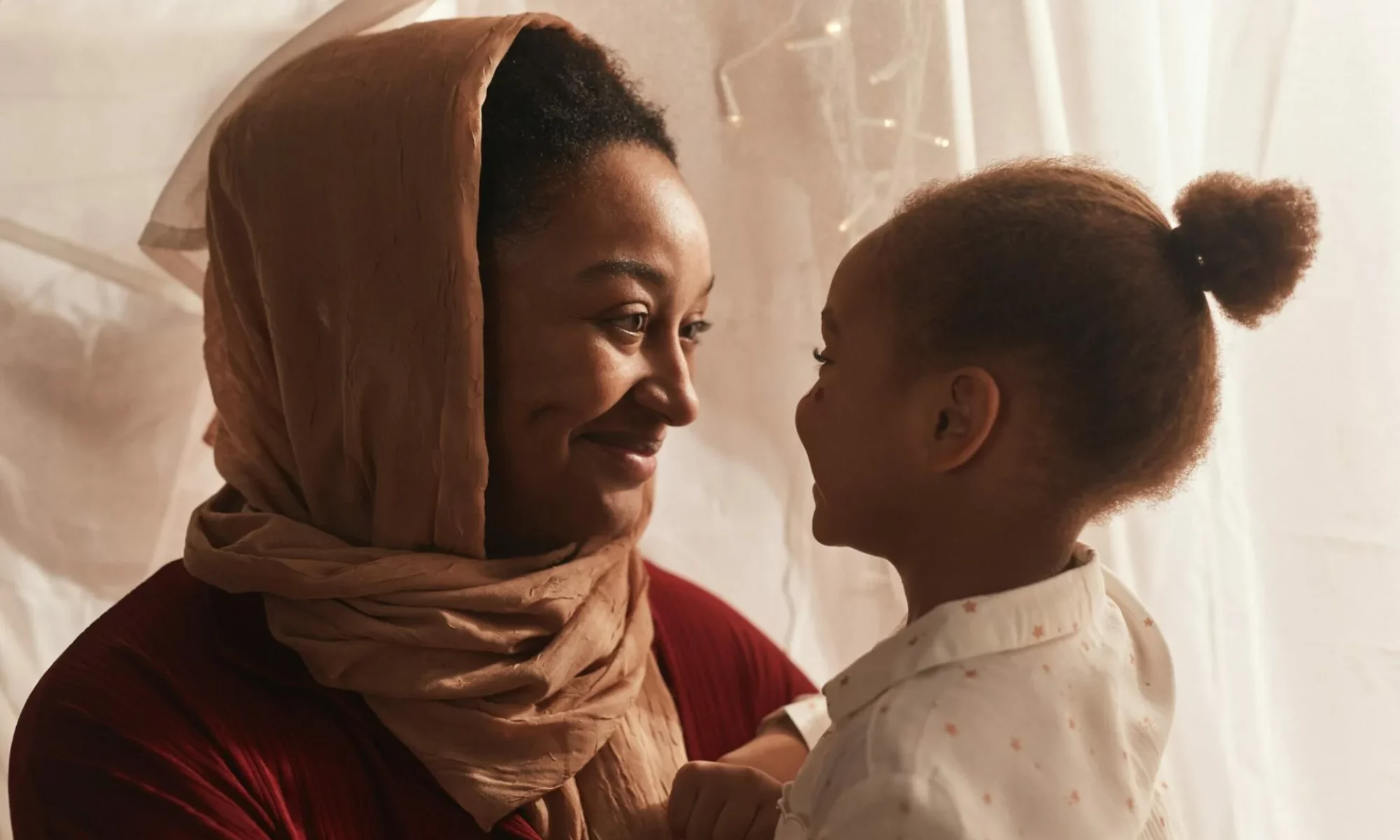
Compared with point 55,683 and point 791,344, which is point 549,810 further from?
point 791,344

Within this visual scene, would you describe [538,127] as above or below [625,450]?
above

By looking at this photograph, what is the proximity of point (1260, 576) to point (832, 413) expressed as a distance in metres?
0.54

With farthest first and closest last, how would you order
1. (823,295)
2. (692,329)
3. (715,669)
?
(823,295) < (715,669) < (692,329)

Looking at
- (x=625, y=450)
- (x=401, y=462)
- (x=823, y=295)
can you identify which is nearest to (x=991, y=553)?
(x=625, y=450)

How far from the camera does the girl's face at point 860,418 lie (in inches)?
32.5

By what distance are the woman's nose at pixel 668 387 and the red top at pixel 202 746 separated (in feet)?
1.12

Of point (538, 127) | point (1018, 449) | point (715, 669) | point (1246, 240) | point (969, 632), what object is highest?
point (538, 127)

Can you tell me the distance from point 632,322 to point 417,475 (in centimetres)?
21

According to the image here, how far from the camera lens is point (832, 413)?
0.86 metres

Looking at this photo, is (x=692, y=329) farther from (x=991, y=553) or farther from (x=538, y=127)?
(x=991, y=553)

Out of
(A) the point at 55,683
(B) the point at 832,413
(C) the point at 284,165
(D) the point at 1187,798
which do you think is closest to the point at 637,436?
(B) the point at 832,413

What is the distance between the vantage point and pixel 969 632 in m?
0.79

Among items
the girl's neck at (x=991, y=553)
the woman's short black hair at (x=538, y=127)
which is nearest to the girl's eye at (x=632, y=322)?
the woman's short black hair at (x=538, y=127)

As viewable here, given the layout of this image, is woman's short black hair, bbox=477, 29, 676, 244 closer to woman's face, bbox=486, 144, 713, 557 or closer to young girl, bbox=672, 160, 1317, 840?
woman's face, bbox=486, 144, 713, 557
